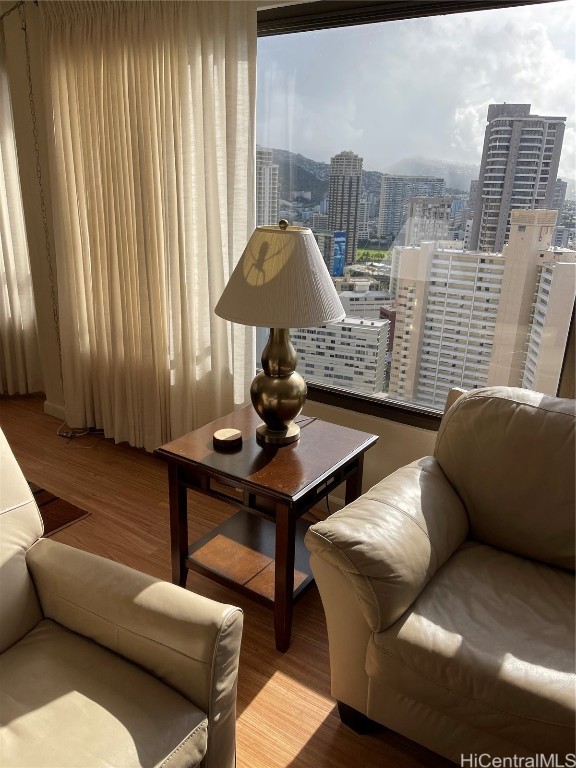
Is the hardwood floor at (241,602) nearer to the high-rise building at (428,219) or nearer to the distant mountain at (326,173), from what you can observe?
the high-rise building at (428,219)

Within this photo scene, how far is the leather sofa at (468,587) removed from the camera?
1.25m

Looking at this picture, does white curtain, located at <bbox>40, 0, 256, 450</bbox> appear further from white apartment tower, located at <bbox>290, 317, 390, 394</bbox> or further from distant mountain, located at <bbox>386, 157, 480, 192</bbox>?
distant mountain, located at <bbox>386, 157, 480, 192</bbox>

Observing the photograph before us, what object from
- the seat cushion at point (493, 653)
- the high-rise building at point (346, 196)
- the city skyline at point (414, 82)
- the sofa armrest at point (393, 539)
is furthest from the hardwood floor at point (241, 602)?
the city skyline at point (414, 82)

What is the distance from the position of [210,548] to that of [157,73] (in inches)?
79.8

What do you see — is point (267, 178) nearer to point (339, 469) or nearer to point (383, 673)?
point (339, 469)

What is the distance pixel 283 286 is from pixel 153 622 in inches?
39.1

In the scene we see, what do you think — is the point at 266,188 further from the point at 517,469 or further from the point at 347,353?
the point at 517,469

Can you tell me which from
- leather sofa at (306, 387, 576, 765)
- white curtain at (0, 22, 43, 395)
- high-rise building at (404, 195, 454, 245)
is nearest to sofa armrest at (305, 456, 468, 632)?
leather sofa at (306, 387, 576, 765)

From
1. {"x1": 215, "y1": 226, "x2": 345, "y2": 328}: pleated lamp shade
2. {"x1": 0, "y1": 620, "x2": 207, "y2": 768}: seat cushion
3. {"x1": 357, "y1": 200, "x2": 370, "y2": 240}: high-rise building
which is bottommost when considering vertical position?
{"x1": 0, "y1": 620, "x2": 207, "y2": 768}: seat cushion

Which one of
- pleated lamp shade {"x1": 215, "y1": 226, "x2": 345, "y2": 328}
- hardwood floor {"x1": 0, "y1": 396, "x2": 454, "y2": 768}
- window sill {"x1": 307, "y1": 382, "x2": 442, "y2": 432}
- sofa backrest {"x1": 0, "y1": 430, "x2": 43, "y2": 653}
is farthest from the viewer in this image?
window sill {"x1": 307, "y1": 382, "x2": 442, "y2": 432}

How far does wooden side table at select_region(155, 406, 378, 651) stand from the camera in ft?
5.69

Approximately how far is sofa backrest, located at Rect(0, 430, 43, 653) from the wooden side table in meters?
0.54

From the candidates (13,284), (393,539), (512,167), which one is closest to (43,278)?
(13,284)

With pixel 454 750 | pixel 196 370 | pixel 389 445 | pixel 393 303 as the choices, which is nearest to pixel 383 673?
pixel 454 750
